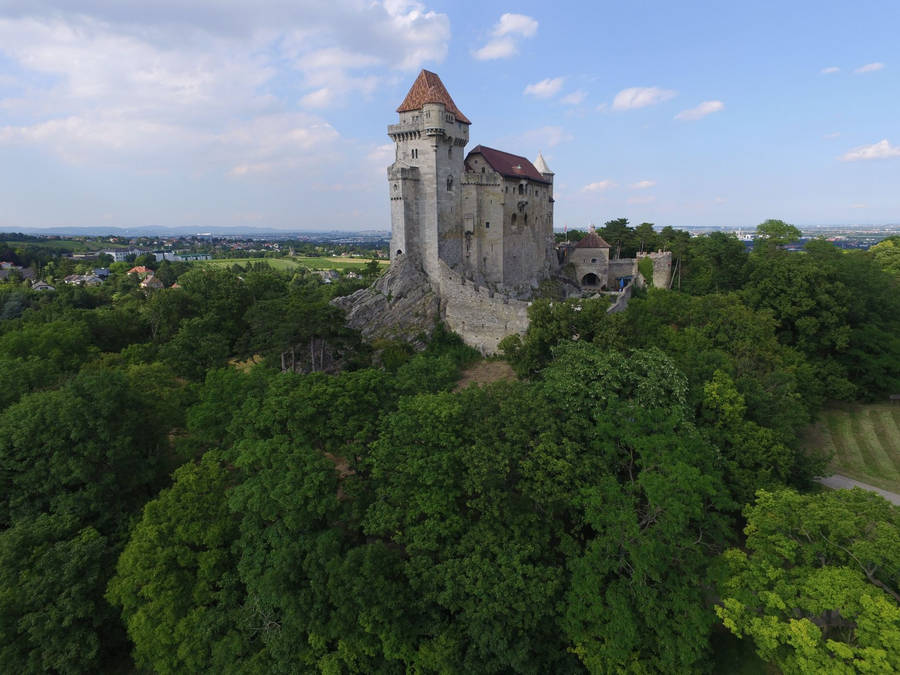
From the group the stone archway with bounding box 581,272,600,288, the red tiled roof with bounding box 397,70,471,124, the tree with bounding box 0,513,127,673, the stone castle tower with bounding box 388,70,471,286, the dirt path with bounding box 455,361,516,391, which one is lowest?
the tree with bounding box 0,513,127,673

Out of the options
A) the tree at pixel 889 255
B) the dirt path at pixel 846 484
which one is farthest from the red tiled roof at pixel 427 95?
the tree at pixel 889 255

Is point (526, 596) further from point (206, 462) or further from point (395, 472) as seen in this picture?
point (206, 462)

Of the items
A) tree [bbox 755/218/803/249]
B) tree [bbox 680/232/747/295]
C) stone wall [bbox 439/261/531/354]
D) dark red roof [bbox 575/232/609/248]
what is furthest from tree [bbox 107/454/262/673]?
tree [bbox 755/218/803/249]

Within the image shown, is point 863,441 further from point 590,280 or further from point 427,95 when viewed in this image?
point 427,95

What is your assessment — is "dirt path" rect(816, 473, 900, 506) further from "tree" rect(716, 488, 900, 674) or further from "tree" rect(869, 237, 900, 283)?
"tree" rect(869, 237, 900, 283)

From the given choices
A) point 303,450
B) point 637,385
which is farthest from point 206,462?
point 637,385

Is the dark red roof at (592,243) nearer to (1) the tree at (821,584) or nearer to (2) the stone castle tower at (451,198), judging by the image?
(2) the stone castle tower at (451,198)

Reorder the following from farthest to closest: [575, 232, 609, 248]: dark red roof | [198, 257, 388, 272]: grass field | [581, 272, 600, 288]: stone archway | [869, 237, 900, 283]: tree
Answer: [198, 257, 388, 272]: grass field → [869, 237, 900, 283]: tree → [581, 272, 600, 288]: stone archway → [575, 232, 609, 248]: dark red roof
